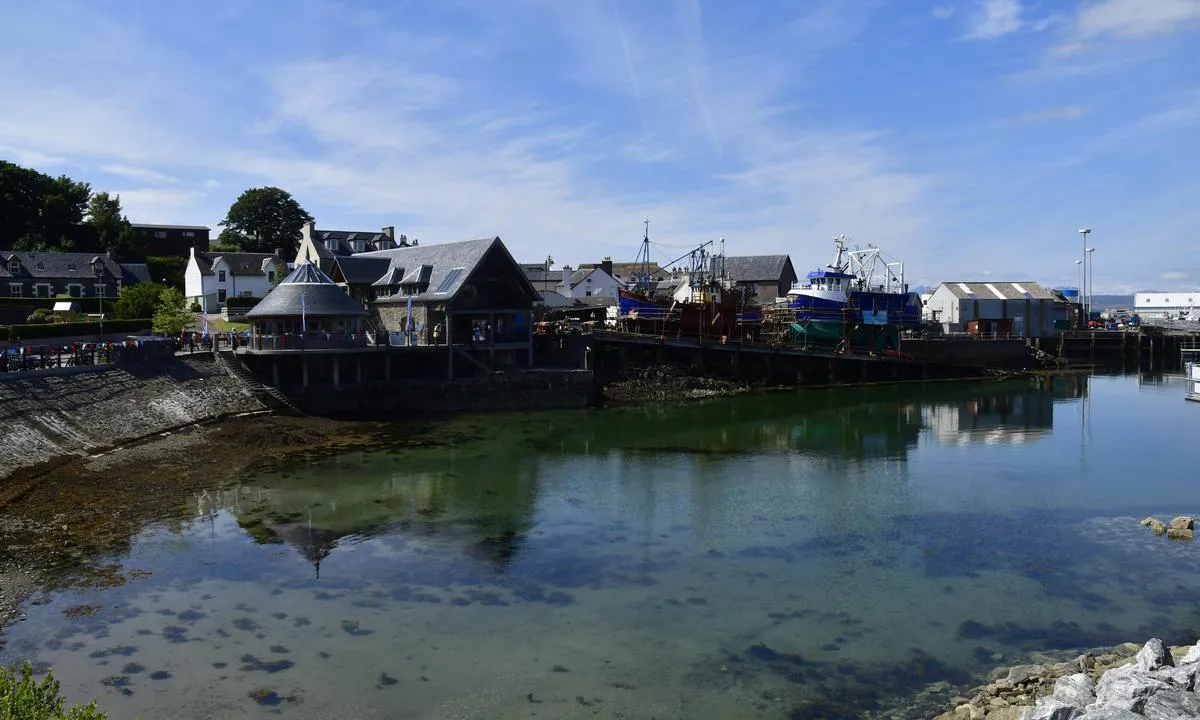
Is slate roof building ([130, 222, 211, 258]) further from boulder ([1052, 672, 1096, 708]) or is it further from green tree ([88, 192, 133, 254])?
boulder ([1052, 672, 1096, 708])

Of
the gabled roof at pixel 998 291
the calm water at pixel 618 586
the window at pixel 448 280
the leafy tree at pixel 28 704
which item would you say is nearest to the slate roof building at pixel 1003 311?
the gabled roof at pixel 998 291

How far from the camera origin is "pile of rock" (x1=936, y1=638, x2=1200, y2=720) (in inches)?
447

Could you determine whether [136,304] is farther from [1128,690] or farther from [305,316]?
[1128,690]

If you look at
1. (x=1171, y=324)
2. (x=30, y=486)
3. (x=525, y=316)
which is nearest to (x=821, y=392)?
(x=525, y=316)

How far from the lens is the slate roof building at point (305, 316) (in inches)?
1672

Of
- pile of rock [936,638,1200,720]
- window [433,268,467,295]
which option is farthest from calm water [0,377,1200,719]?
window [433,268,467,295]

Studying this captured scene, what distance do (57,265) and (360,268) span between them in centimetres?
3033

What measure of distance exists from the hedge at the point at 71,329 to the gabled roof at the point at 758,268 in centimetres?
5882

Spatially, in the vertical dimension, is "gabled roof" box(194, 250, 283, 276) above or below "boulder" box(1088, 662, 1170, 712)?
above

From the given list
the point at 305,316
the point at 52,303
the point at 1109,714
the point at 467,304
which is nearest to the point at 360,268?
the point at 467,304

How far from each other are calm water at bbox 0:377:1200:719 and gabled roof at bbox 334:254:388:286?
21224mm

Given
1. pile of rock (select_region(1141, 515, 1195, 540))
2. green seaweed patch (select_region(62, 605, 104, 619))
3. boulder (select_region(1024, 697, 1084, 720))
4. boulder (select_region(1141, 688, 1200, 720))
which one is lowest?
green seaweed patch (select_region(62, 605, 104, 619))

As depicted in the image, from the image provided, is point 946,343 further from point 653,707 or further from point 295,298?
point 653,707

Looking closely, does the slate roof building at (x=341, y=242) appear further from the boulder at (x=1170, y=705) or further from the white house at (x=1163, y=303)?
the white house at (x=1163, y=303)
